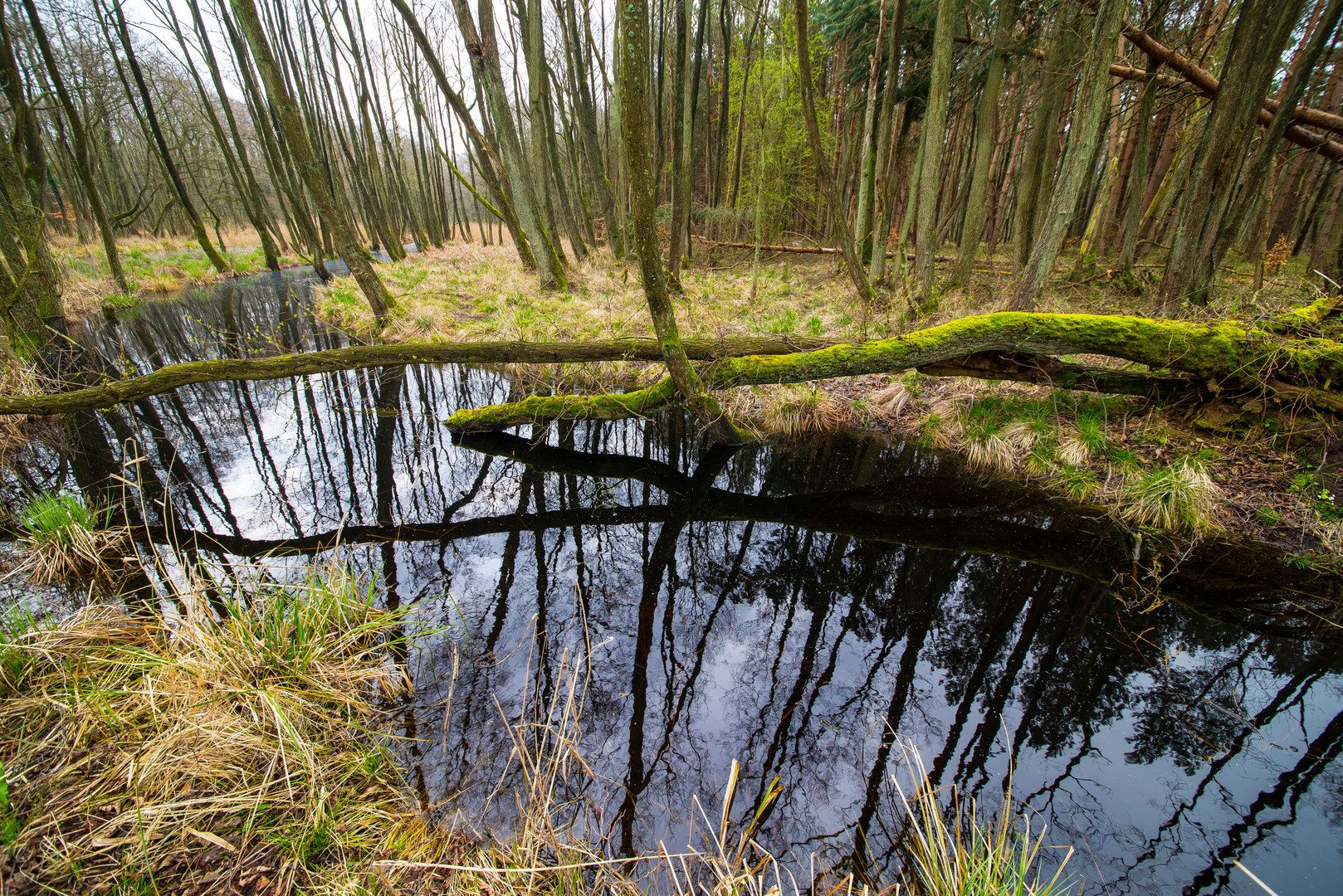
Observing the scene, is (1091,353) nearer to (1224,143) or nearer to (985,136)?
(1224,143)

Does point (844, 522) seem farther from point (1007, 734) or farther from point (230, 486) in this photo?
point (230, 486)

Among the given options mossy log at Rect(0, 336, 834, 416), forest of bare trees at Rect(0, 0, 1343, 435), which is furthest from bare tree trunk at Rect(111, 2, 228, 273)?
mossy log at Rect(0, 336, 834, 416)

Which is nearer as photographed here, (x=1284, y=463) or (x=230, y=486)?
(x=1284, y=463)

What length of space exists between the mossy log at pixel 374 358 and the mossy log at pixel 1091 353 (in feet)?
1.06

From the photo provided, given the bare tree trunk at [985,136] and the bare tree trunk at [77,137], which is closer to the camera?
the bare tree trunk at [985,136]

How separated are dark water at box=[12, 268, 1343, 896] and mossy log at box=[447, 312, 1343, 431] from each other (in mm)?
1092

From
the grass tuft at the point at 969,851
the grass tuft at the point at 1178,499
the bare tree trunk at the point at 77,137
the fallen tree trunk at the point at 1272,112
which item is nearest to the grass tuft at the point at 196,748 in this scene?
the grass tuft at the point at 969,851

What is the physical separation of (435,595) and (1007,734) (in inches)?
132

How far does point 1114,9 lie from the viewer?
17.3ft

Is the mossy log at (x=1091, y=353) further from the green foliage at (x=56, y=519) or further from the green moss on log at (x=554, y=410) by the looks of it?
the green foliage at (x=56, y=519)

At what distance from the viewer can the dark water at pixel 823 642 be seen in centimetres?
217

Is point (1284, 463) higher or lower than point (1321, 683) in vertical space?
higher

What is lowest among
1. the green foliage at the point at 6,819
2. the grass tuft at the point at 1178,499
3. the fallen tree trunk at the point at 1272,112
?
Result: the grass tuft at the point at 1178,499

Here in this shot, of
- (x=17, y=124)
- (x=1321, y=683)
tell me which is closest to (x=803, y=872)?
(x=1321, y=683)
